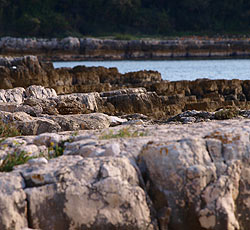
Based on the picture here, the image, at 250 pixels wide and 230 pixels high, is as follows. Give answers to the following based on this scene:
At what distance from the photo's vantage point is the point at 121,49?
5744 centimetres

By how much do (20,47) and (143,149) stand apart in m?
53.2

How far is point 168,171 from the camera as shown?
4922 mm

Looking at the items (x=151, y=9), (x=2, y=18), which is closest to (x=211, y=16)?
(x=151, y=9)

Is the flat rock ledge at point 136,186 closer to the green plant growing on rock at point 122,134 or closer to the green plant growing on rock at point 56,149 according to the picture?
the green plant growing on rock at point 56,149

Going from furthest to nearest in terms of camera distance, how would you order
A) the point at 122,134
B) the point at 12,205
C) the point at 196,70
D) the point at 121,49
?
the point at 121,49
the point at 196,70
the point at 122,134
the point at 12,205

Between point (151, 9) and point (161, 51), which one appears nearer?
point (161, 51)

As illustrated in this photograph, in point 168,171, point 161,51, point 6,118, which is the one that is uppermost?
point 168,171

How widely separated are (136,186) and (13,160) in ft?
4.08

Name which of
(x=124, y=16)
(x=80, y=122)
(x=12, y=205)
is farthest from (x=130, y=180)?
(x=124, y=16)

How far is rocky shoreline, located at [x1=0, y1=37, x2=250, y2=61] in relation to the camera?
56.7 meters

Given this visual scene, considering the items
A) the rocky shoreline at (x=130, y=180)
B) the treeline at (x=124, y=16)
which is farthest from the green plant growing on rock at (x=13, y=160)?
the treeline at (x=124, y=16)

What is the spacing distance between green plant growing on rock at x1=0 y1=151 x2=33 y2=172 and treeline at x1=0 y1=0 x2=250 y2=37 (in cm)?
6926

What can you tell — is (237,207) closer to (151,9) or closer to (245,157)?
(245,157)

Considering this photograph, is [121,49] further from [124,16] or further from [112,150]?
[112,150]
